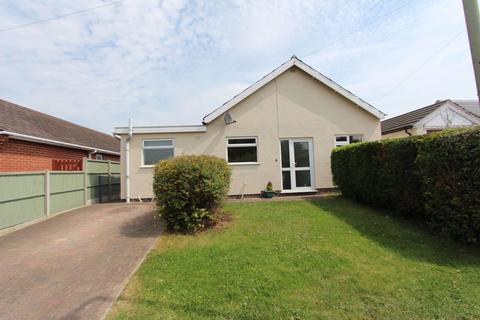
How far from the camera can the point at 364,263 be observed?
4.52 metres

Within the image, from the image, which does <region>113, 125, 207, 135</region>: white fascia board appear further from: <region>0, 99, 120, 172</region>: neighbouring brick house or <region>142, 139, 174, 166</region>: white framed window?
<region>0, 99, 120, 172</region>: neighbouring brick house

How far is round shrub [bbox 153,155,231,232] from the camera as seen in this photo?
21.1 feet

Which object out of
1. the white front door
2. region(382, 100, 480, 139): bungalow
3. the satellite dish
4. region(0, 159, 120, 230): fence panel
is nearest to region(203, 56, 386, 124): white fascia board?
the satellite dish

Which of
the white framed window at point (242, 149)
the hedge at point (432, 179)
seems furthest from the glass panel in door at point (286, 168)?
the hedge at point (432, 179)

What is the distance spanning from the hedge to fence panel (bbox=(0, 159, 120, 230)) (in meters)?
10.4

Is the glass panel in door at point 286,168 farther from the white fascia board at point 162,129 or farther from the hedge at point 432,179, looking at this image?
the hedge at point 432,179

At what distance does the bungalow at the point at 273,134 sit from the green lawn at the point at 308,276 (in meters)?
5.59

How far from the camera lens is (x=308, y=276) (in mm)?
4152

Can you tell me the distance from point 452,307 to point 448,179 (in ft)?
9.31

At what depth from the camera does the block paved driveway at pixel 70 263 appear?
3637 mm

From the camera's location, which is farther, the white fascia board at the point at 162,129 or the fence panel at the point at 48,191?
the white fascia board at the point at 162,129

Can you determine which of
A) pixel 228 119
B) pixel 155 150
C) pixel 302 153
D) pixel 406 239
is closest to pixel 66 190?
pixel 155 150

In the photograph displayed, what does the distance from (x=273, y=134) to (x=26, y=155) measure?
34.0 ft

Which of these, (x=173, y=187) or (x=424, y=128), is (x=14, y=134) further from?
(x=424, y=128)
